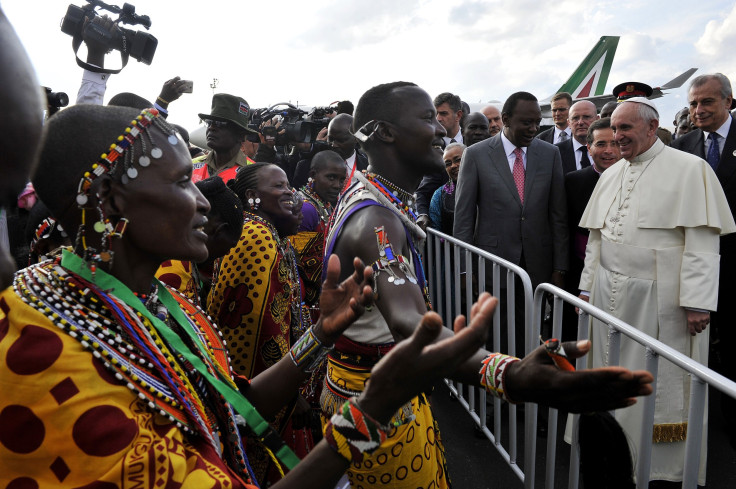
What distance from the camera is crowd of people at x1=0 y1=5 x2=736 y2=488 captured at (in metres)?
1.07

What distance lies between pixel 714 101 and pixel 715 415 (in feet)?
9.49

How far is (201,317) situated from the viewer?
173 centimetres

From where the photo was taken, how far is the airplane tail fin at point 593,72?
976 inches

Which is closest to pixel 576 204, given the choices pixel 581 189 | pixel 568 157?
pixel 581 189

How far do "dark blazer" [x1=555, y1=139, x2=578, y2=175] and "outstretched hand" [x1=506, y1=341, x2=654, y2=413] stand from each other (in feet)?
16.8

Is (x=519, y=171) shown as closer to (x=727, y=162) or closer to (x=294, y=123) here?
(x=727, y=162)

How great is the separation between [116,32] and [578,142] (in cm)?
524

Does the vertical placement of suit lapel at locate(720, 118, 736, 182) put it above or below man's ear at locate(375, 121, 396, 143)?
below

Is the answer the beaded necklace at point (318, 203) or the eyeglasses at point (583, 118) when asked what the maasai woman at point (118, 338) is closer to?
the beaded necklace at point (318, 203)

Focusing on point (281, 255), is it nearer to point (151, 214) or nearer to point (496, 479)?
point (151, 214)

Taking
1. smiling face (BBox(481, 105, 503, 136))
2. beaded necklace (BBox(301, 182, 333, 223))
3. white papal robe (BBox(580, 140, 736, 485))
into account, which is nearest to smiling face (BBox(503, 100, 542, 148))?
white papal robe (BBox(580, 140, 736, 485))

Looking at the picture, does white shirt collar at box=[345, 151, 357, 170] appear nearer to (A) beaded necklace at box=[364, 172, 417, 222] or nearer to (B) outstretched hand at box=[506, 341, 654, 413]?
(A) beaded necklace at box=[364, 172, 417, 222]

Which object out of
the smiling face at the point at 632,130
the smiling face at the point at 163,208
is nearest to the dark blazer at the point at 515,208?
the smiling face at the point at 632,130

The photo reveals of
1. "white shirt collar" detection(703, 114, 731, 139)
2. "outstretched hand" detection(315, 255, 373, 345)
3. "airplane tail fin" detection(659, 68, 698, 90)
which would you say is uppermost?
"airplane tail fin" detection(659, 68, 698, 90)
